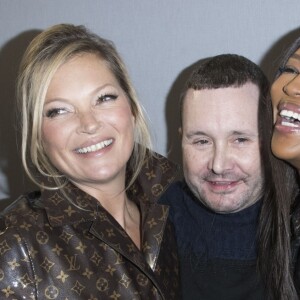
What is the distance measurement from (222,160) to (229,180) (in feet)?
0.24

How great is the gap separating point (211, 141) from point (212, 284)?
44 cm

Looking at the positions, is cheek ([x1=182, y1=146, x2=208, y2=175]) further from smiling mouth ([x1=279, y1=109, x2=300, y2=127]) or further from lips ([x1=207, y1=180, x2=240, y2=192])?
smiling mouth ([x1=279, y1=109, x2=300, y2=127])

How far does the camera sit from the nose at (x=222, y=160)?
159 cm

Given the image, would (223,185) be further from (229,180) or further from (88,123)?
(88,123)

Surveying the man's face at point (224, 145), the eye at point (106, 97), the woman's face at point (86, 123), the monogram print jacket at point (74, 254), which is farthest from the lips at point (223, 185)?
the eye at point (106, 97)

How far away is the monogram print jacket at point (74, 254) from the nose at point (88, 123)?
0.18 meters

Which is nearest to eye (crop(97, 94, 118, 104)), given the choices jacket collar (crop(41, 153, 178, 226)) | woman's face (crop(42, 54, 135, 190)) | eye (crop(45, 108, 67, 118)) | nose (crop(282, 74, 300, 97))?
woman's face (crop(42, 54, 135, 190))

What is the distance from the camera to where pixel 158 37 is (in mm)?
1913

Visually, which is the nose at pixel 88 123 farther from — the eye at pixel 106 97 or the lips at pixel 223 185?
the lips at pixel 223 185

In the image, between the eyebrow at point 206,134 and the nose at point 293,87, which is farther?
the eyebrow at point 206,134

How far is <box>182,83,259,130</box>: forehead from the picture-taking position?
157 cm

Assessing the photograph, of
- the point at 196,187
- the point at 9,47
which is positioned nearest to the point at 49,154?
the point at 196,187

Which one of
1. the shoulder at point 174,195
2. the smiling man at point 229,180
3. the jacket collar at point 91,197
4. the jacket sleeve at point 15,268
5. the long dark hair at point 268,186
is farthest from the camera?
the shoulder at point 174,195

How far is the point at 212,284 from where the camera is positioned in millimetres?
1601
